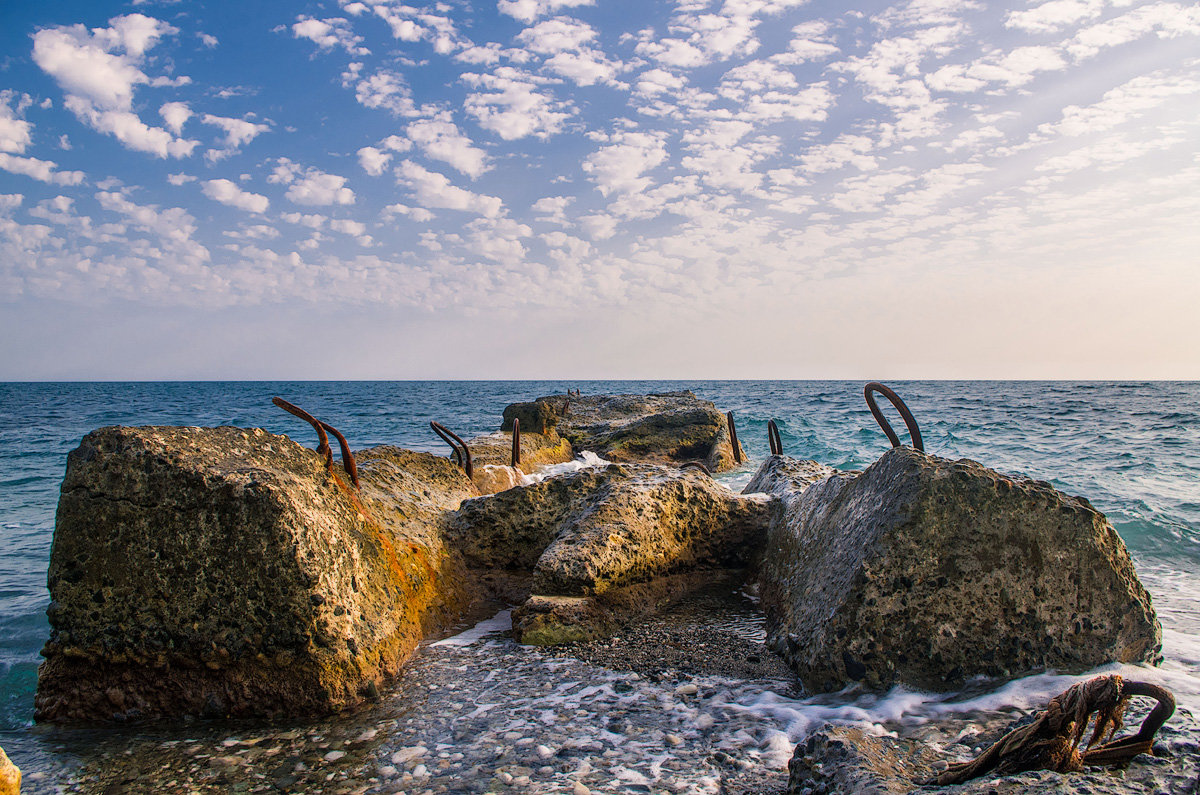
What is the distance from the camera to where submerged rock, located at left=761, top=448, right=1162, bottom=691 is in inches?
97.3

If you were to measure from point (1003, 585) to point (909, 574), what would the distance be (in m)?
0.36

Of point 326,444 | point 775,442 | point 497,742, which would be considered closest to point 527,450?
point 775,442

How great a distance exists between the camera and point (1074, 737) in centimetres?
158

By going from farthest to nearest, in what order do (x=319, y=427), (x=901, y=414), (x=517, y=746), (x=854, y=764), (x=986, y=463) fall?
(x=986, y=463)
(x=319, y=427)
(x=901, y=414)
(x=517, y=746)
(x=854, y=764)

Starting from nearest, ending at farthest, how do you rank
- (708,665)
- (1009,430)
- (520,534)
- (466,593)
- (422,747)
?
(422,747), (708,665), (466,593), (520,534), (1009,430)

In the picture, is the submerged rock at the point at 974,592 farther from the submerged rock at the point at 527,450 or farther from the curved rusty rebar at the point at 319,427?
the submerged rock at the point at 527,450

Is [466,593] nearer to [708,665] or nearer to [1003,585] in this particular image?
[708,665]

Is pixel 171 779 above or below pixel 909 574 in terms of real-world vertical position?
below

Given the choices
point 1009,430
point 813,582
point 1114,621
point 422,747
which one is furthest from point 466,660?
point 1009,430

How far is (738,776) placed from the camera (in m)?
1.98

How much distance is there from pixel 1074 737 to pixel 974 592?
3.24 feet

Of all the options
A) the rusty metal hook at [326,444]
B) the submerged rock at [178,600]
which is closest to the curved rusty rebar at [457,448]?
the rusty metal hook at [326,444]

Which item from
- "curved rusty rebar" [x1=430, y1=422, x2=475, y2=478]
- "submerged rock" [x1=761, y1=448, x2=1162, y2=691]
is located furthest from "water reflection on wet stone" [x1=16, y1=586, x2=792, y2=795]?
"curved rusty rebar" [x1=430, y1=422, x2=475, y2=478]

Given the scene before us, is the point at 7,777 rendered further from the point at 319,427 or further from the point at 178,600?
the point at 319,427
